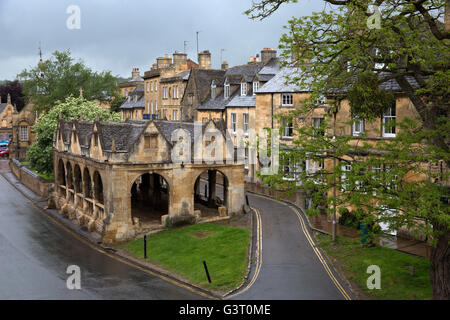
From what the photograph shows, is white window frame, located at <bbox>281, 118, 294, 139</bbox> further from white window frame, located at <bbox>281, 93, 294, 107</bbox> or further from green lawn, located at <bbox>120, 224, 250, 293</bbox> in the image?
green lawn, located at <bbox>120, 224, 250, 293</bbox>

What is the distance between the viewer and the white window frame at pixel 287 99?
45.5m

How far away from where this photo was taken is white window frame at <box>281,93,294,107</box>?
45.5 metres

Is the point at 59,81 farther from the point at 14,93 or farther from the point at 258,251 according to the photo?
the point at 258,251

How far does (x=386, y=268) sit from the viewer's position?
2386 cm

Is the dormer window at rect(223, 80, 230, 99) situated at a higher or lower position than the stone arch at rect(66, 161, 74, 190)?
higher

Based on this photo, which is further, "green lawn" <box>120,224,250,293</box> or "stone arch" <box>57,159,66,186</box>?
"stone arch" <box>57,159,66,186</box>

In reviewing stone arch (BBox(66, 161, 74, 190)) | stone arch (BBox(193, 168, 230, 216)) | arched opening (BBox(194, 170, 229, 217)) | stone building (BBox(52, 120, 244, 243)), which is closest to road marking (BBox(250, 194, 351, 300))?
stone building (BBox(52, 120, 244, 243))

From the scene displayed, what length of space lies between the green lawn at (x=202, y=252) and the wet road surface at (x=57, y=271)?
4.85 feet

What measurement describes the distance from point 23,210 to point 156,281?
24.9m

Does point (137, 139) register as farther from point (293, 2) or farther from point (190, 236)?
point (293, 2)

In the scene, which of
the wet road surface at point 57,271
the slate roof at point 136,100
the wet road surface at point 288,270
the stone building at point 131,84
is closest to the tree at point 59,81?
the slate roof at point 136,100

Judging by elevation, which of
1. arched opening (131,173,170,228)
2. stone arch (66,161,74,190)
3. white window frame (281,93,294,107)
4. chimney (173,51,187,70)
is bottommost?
arched opening (131,173,170,228)

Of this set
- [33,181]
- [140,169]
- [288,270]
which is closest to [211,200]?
[140,169]
